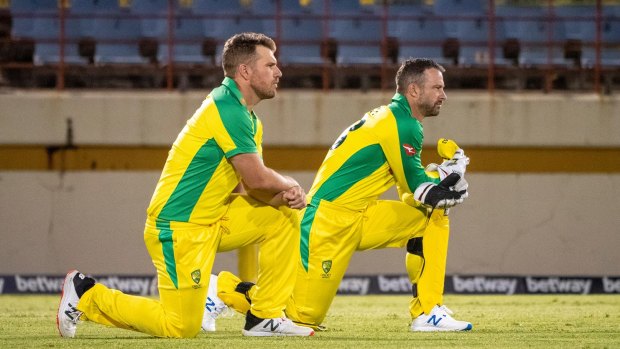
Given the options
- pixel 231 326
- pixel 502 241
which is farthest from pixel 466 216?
pixel 231 326

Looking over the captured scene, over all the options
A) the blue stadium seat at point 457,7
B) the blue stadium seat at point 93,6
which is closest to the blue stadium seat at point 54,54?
the blue stadium seat at point 93,6

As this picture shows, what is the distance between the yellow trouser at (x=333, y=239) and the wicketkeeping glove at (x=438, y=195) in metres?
0.27

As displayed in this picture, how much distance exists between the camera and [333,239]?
605 centimetres

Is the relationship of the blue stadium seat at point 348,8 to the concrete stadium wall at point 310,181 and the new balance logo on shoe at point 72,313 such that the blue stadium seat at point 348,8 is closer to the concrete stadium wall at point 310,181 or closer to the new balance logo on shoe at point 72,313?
the concrete stadium wall at point 310,181

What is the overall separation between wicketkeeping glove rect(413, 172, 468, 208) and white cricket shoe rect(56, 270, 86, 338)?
1.80 m

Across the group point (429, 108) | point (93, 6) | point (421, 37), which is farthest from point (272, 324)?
point (93, 6)

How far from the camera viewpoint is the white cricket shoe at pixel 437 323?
5961mm

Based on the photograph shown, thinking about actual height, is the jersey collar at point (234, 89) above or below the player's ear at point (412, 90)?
above

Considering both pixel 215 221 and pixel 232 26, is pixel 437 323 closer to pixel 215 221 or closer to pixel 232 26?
pixel 215 221

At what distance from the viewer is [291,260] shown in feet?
18.5

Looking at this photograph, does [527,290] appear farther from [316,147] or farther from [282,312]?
[282,312]

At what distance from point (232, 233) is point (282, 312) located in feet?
1.64

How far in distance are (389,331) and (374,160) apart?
37.5 inches

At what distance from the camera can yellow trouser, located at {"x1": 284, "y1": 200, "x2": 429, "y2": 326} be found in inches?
237
